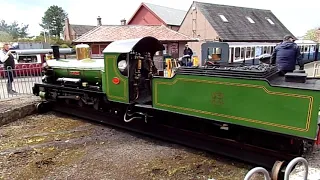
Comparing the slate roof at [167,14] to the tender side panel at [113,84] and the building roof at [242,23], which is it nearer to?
the building roof at [242,23]

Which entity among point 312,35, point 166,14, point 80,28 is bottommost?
point 312,35

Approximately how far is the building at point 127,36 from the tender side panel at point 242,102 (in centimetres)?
1396

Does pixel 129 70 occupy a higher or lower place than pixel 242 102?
higher

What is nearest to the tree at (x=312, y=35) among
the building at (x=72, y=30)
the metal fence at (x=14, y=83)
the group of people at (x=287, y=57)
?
the group of people at (x=287, y=57)

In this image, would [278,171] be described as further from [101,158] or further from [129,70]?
[129,70]

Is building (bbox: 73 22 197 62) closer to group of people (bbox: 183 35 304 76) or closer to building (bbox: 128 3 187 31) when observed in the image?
building (bbox: 128 3 187 31)

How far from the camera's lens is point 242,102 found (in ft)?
13.9

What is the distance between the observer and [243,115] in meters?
4.25

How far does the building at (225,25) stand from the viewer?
2592cm

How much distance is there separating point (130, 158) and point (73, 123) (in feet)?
9.29

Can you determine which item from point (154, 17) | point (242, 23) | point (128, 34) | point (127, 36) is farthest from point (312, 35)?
point (127, 36)

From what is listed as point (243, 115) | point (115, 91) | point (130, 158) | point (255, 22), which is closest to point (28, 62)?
point (115, 91)

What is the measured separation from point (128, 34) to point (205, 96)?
15941mm

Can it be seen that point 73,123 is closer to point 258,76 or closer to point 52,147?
point 52,147
